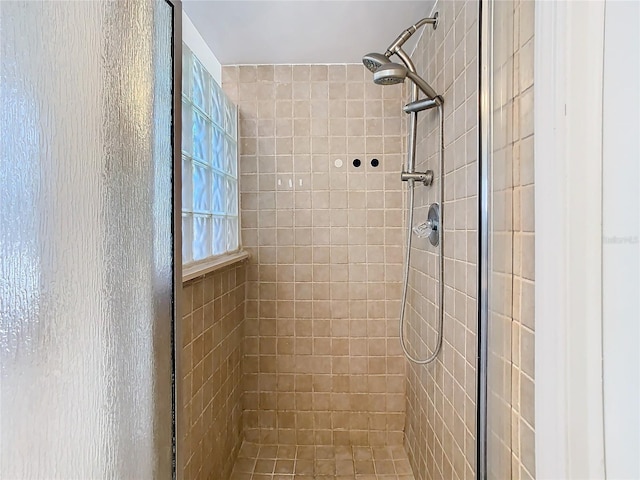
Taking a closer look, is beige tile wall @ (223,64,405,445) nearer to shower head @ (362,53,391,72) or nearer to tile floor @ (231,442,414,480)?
tile floor @ (231,442,414,480)

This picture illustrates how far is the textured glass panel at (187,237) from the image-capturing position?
147 centimetres

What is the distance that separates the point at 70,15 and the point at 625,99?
34.6 inches

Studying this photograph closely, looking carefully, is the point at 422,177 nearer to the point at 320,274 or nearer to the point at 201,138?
the point at 320,274

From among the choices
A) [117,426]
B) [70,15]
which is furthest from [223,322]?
[70,15]

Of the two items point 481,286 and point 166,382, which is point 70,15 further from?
point 481,286

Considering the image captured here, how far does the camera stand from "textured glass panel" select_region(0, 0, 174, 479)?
49cm

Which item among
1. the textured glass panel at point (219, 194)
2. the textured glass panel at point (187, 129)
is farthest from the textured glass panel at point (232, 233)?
the textured glass panel at point (187, 129)

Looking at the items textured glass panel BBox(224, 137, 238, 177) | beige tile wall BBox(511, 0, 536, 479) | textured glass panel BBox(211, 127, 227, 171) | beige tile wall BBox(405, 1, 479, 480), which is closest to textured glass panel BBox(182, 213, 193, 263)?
textured glass panel BBox(211, 127, 227, 171)

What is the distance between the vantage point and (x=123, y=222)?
0.70m

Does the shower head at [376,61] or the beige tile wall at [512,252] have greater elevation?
the shower head at [376,61]

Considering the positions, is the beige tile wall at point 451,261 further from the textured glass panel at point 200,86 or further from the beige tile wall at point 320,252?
the textured glass panel at point 200,86

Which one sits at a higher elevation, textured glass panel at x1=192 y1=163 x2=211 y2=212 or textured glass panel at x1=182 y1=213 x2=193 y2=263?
textured glass panel at x1=192 y1=163 x2=211 y2=212

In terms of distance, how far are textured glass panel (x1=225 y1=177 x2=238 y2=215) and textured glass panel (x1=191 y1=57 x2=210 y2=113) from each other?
A: 1.42 feet

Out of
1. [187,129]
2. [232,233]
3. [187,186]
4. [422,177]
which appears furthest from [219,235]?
[422,177]
